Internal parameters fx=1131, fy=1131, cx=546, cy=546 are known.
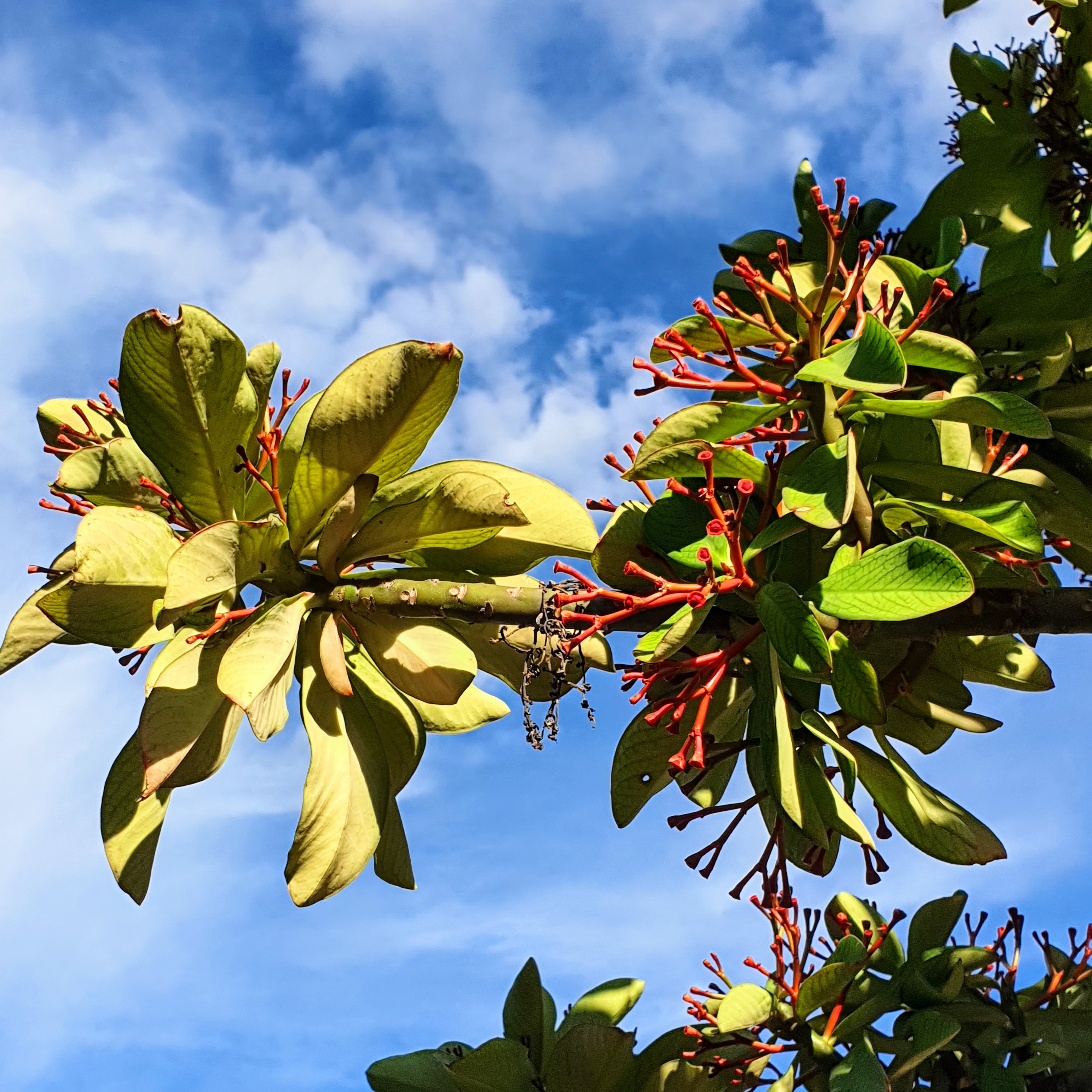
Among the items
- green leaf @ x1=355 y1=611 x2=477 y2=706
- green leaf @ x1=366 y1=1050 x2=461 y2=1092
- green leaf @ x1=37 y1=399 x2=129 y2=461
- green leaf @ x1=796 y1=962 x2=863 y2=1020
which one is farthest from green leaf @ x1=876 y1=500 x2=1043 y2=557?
green leaf @ x1=366 y1=1050 x2=461 y2=1092

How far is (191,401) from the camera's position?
216 centimetres

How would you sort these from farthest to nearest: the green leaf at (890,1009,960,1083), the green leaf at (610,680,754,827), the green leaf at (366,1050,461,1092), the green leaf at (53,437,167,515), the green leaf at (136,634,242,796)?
the green leaf at (366,1050,461,1092) → the green leaf at (890,1009,960,1083) → the green leaf at (610,680,754,827) → the green leaf at (53,437,167,515) → the green leaf at (136,634,242,796)

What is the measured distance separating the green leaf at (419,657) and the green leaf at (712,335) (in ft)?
2.35

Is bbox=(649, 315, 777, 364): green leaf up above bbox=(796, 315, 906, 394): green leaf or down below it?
above

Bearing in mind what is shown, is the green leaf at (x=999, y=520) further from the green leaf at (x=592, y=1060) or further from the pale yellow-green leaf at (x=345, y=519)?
the green leaf at (x=592, y=1060)

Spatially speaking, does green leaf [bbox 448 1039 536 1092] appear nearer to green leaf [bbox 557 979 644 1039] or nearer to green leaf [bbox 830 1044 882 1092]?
green leaf [bbox 557 979 644 1039]

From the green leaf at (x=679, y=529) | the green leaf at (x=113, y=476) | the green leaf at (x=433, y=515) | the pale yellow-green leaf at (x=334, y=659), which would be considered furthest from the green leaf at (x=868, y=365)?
the green leaf at (x=113, y=476)

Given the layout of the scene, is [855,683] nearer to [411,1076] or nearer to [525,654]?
[525,654]

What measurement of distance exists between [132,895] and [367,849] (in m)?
0.50

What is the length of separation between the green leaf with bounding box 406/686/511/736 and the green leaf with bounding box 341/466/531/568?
41cm

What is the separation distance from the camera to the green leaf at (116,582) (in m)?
1.96

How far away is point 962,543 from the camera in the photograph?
2109 mm

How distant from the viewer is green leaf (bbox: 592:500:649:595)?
88.7 inches

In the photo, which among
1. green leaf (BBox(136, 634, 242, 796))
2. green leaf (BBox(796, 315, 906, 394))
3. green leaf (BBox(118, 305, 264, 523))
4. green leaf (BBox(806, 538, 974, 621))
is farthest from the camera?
green leaf (BBox(118, 305, 264, 523))
